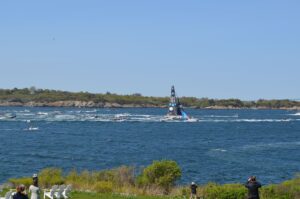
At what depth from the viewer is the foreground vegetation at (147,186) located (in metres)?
29.7

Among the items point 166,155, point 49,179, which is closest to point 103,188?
point 49,179

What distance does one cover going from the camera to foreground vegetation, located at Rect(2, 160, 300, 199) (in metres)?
29.7

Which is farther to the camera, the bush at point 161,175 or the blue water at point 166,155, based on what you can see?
the blue water at point 166,155

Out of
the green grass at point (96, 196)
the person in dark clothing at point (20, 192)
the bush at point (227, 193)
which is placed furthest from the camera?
the bush at point (227, 193)

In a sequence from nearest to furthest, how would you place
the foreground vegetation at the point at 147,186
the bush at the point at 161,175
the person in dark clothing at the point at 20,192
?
1. the person in dark clothing at the point at 20,192
2. the foreground vegetation at the point at 147,186
3. the bush at the point at 161,175

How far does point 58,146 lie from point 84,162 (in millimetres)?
23778

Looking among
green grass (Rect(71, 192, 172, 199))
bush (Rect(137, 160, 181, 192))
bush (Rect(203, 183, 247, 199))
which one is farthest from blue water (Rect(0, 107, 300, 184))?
bush (Rect(203, 183, 247, 199))

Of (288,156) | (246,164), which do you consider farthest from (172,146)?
(246,164)

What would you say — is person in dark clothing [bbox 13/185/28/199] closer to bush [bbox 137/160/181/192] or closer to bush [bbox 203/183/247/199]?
bush [bbox 203/183/247/199]

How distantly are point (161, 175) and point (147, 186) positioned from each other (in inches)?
70.3

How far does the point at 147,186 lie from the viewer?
36656 mm

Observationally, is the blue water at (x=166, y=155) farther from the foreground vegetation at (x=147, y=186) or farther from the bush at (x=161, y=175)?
the bush at (x=161, y=175)

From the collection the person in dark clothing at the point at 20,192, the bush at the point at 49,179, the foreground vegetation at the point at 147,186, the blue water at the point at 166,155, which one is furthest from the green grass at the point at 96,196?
the blue water at the point at 166,155

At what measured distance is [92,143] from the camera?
101 m
